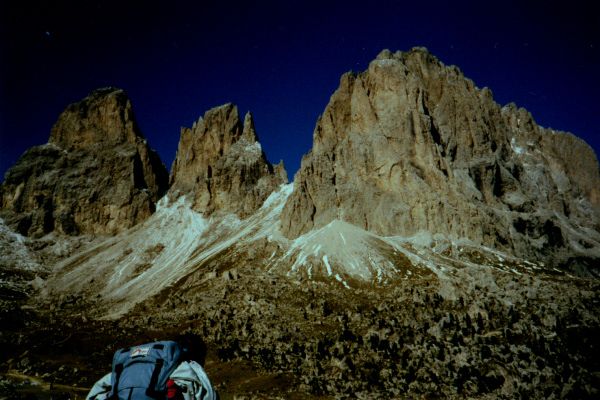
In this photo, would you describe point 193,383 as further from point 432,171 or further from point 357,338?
point 432,171

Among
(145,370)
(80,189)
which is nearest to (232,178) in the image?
(80,189)

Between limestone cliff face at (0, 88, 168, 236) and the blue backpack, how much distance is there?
606 feet

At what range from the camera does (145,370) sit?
6.04 meters

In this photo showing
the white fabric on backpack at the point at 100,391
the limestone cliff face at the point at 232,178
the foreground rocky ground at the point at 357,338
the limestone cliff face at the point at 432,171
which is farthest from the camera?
the limestone cliff face at the point at 232,178

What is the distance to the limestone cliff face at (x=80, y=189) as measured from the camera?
17938cm

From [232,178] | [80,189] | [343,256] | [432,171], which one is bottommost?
[343,256]

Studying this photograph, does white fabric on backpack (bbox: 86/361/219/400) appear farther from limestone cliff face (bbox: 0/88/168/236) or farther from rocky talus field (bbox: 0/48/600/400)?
limestone cliff face (bbox: 0/88/168/236)

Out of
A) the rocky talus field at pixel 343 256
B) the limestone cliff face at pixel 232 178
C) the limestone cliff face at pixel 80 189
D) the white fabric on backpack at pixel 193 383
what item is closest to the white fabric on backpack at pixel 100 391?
the white fabric on backpack at pixel 193 383

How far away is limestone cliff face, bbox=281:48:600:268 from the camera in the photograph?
395ft

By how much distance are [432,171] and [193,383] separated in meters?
129

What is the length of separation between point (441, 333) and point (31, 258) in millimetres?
163345

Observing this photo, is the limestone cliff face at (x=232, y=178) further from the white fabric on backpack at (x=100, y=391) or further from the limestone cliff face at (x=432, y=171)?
the white fabric on backpack at (x=100, y=391)

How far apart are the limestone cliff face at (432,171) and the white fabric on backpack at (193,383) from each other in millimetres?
116719

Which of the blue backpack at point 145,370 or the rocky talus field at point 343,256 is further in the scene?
the rocky talus field at point 343,256
